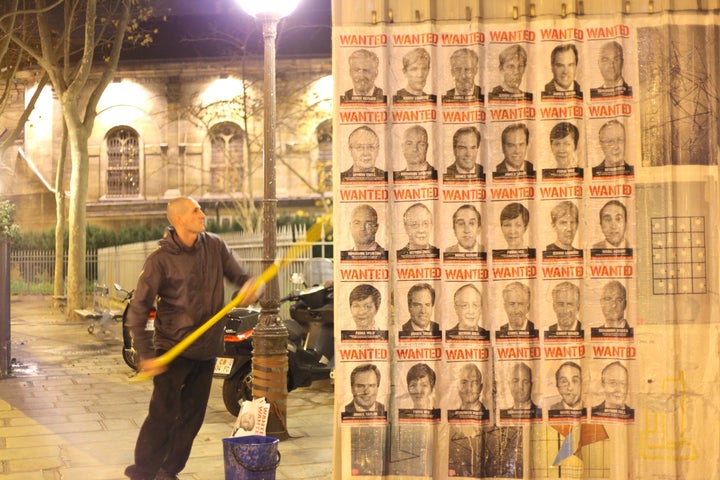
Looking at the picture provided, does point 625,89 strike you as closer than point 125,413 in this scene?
Yes

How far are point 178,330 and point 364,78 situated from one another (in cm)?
215

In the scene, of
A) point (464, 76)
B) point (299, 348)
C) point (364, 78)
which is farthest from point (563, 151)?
point (299, 348)

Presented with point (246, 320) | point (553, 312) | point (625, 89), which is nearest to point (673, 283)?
point (553, 312)

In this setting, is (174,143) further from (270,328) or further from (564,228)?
(564,228)

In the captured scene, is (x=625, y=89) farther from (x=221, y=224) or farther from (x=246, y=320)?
(x=221, y=224)

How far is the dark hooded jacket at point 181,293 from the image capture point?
5.88 meters

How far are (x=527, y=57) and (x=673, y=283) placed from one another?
5.60ft

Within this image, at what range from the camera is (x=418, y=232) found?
5395mm

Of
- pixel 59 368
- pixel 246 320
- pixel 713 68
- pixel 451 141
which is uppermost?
pixel 713 68

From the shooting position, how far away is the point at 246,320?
352 inches

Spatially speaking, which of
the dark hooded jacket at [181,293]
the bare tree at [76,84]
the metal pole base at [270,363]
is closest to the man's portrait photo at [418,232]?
the dark hooded jacket at [181,293]

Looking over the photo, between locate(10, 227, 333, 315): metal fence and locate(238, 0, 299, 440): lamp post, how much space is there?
536mm

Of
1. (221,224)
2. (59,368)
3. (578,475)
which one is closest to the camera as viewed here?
(578,475)

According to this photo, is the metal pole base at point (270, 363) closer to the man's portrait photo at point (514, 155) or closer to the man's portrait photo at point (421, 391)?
the man's portrait photo at point (421, 391)
